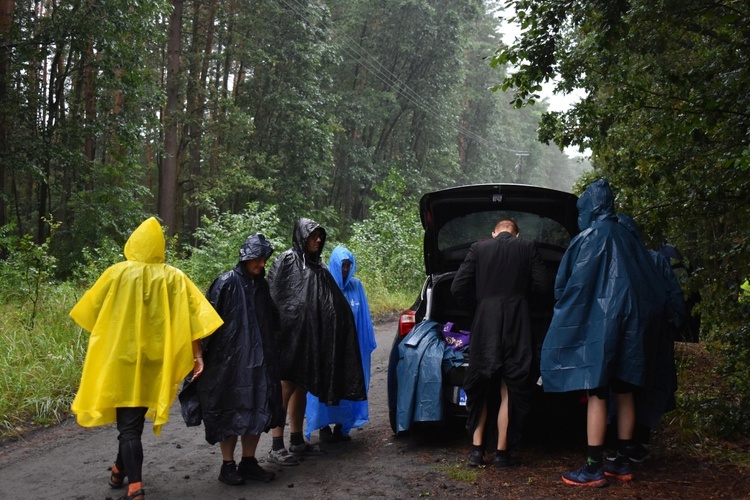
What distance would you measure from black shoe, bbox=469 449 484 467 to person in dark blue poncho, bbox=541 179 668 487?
756mm

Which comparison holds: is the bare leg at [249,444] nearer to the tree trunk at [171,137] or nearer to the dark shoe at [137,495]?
the dark shoe at [137,495]

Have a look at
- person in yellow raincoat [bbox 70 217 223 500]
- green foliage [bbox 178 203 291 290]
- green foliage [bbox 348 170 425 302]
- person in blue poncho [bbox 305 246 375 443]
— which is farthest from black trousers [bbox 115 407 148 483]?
green foliage [bbox 348 170 425 302]

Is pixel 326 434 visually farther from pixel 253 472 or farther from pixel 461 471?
pixel 461 471

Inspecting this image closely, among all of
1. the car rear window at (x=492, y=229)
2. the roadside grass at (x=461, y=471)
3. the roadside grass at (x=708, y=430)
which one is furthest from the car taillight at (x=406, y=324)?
the roadside grass at (x=708, y=430)

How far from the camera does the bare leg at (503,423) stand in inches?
225

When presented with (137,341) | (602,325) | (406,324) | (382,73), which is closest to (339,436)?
(406,324)

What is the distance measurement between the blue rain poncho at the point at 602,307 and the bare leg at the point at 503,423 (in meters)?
0.59

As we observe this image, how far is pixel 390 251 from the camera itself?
76.5 feet

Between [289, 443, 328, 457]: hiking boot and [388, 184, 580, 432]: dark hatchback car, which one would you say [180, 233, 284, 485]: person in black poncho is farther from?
[388, 184, 580, 432]: dark hatchback car

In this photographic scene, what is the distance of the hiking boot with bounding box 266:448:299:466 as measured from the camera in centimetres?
607

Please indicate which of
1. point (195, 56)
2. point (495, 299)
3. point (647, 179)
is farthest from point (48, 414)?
point (195, 56)

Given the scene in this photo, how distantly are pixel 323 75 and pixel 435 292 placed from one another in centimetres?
2572

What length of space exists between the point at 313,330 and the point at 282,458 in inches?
43.7

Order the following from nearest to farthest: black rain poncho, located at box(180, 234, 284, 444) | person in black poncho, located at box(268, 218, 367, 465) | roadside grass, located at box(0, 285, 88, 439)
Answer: black rain poncho, located at box(180, 234, 284, 444), person in black poncho, located at box(268, 218, 367, 465), roadside grass, located at box(0, 285, 88, 439)
